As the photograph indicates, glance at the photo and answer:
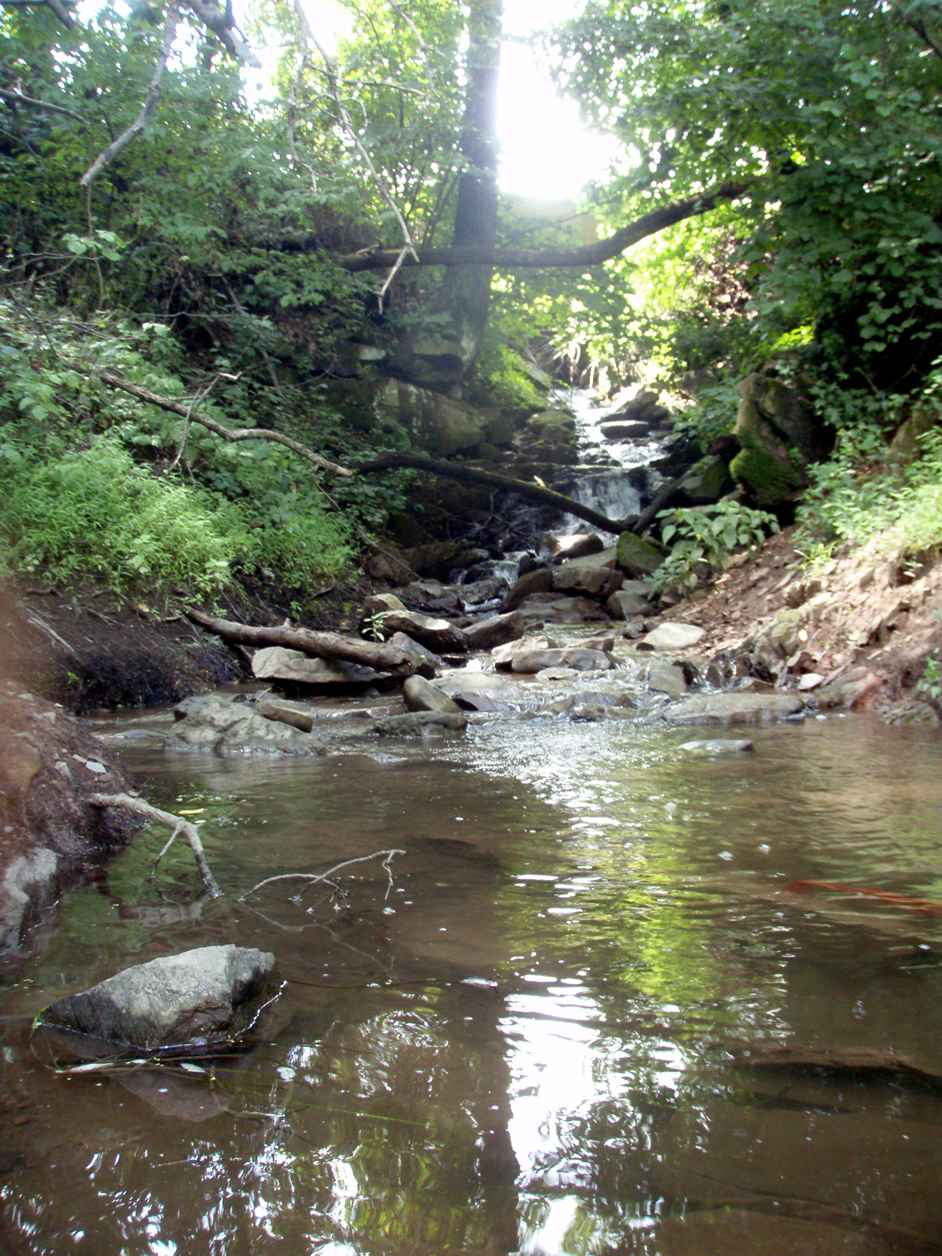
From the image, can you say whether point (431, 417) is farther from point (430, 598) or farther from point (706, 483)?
point (706, 483)

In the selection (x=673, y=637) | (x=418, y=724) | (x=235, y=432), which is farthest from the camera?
(x=673, y=637)

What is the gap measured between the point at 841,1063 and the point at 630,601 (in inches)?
409

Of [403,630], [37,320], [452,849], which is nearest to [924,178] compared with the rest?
[403,630]

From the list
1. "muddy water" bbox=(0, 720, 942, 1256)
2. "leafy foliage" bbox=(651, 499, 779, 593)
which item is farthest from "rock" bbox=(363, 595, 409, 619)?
"muddy water" bbox=(0, 720, 942, 1256)

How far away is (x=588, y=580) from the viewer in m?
12.9

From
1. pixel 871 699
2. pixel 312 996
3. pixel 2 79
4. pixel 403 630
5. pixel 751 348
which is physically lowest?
pixel 403 630

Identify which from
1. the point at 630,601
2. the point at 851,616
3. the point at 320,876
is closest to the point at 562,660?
the point at 851,616

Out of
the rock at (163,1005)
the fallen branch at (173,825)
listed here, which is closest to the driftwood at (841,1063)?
the rock at (163,1005)

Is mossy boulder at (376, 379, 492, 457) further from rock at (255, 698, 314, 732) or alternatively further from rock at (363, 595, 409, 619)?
rock at (255, 698, 314, 732)

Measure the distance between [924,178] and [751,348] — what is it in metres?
3.88

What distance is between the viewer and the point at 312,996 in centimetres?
217

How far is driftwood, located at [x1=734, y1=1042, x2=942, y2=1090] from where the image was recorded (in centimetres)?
175

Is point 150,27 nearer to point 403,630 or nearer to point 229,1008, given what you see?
point 403,630

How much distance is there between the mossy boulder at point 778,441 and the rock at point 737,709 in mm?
4919
